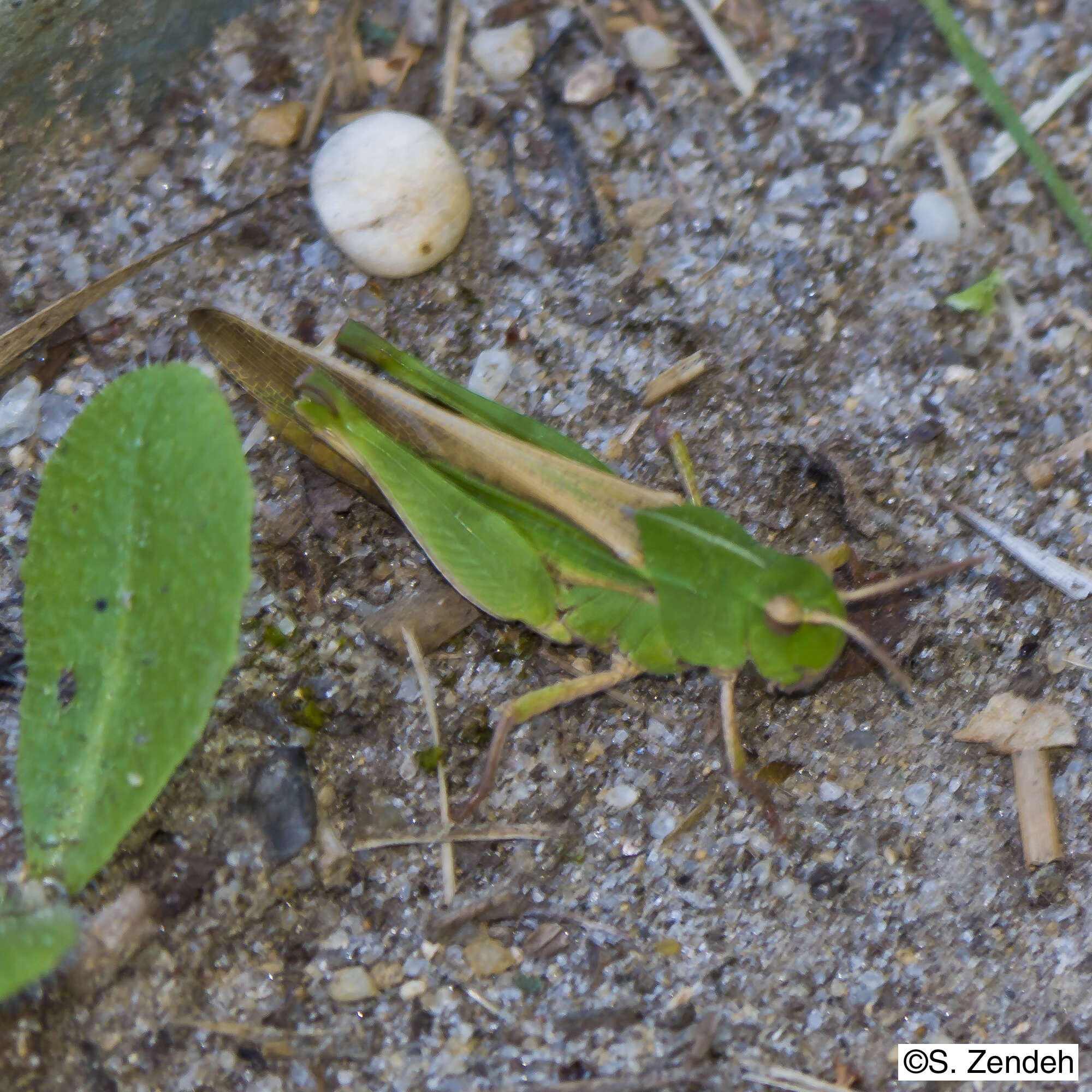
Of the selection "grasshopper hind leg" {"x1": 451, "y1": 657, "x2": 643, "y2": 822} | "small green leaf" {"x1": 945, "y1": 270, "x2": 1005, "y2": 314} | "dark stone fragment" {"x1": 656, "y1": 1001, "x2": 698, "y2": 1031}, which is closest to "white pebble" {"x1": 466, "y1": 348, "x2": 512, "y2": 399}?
"grasshopper hind leg" {"x1": 451, "y1": 657, "x2": 643, "y2": 822}

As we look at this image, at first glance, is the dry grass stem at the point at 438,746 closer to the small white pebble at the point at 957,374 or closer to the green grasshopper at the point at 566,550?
the green grasshopper at the point at 566,550

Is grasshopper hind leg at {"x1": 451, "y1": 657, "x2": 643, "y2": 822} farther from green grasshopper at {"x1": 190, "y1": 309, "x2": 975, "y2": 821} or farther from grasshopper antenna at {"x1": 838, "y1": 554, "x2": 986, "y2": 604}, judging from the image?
grasshopper antenna at {"x1": 838, "y1": 554, "x2": 986, "y2": 604}

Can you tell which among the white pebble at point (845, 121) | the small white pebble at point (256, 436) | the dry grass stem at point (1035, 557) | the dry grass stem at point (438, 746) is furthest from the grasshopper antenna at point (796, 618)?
the white pebble at point (845, 121)

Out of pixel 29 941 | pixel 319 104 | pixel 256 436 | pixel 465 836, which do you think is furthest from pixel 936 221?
pixel 29 941

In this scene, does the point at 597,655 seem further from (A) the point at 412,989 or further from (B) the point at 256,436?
(B) the point at 256,436

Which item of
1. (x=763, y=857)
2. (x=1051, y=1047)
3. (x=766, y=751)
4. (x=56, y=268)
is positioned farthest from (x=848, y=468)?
(x=56, y=268)
